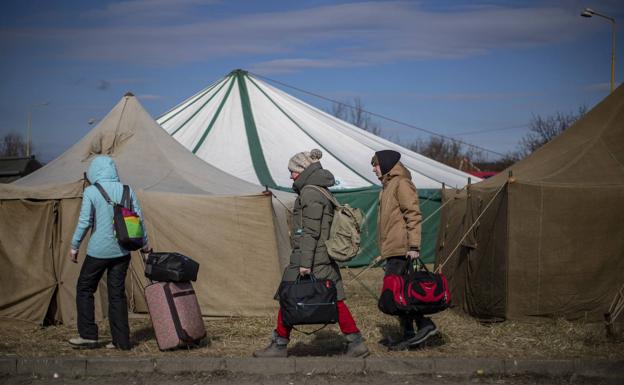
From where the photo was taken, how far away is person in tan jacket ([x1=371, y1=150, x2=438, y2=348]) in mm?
7473

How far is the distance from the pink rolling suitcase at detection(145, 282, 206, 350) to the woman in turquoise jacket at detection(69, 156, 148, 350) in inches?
13.3

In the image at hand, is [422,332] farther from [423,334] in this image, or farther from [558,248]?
[558,248]

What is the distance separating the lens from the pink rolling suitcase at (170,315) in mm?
7547

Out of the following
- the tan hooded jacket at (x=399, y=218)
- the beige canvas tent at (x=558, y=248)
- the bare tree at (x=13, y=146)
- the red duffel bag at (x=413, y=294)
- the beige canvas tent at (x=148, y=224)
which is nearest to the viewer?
the red duffel bag at (x=413, y=294)

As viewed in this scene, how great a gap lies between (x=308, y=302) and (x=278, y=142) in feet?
39.5

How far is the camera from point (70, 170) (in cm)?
1162

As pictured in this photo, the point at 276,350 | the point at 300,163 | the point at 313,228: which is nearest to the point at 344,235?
the point at 313,228

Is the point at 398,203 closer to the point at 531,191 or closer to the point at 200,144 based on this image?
the point at 531,191

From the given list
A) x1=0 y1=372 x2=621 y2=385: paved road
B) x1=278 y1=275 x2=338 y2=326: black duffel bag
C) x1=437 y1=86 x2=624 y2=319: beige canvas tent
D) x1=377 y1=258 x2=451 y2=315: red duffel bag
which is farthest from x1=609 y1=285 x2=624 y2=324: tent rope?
x1=278 y1=275 x2=338 y2=326: black duffel bag

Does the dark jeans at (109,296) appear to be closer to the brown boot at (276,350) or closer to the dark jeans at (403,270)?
the brown boot at (276,350)

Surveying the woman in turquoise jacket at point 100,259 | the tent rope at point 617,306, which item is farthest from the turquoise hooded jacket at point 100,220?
the tent rope at point 617,306

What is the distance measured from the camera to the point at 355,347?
723 cm

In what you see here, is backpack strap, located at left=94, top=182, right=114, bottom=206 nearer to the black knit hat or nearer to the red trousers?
the red trousers

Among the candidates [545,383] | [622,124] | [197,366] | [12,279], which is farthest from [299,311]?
[622,124]
